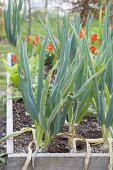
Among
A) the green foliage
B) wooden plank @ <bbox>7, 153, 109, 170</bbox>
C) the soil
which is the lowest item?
wooden plank @ <bbox>7, 153, 109, 170</bbox>

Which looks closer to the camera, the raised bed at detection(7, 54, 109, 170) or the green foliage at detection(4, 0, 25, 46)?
the raised bed at detection(7, 54, 109, 170)

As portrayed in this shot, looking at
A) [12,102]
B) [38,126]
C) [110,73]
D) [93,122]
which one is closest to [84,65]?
[110,73]

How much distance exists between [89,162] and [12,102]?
4.41 feet

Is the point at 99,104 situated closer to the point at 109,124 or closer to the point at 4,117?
the point at 109,124

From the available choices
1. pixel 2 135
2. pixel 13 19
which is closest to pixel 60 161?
pixel 2 135

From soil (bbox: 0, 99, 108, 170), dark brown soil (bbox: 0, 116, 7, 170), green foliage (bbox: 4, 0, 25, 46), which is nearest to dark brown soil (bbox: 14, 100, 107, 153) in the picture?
soil (bbox: 0, 99, 108, 170)

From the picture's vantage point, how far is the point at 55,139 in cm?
388

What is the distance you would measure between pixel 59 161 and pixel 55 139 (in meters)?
0.50

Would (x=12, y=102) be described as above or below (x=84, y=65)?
below

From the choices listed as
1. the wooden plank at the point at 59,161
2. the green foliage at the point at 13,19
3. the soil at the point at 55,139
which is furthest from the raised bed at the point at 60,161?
the green foliage at the point at 13,19

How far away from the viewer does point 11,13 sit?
6660mm

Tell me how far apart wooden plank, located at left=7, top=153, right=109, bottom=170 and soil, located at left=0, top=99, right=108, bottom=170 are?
0.21 m

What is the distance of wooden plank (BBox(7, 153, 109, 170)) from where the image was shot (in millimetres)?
3336

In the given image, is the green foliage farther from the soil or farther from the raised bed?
the raised bed
